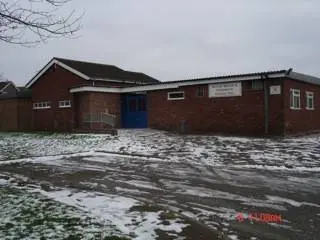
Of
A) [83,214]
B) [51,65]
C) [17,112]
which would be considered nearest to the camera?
[83,214]

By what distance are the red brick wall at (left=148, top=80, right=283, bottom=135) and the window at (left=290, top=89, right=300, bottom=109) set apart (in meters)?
1.34

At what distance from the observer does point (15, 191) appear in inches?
368

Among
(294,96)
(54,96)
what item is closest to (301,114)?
(294,96)

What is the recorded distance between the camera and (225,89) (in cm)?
2442

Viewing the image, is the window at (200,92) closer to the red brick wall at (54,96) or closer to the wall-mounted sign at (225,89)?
the wall-mounted sign at (225,89)

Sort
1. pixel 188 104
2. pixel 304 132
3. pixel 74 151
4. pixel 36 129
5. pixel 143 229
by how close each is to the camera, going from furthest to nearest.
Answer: pixel 36 129, pixel 188 104, pixel 304 132, pixel 74 151, pixel 143 229

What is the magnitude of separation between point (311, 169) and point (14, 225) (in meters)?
8.90

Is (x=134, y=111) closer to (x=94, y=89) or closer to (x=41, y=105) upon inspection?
(x=94, y=89)

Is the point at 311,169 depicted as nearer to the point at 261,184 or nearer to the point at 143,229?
the point at 261,184

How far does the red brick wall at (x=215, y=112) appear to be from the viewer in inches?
904

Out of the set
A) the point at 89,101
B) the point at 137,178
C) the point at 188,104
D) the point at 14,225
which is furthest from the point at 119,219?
the point at 89,101

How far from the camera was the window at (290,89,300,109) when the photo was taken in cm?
2322

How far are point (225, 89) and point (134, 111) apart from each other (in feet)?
27.5

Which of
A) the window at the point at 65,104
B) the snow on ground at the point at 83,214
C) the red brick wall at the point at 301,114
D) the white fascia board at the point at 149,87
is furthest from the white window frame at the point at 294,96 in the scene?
the snow on ground at the point at 83,214
